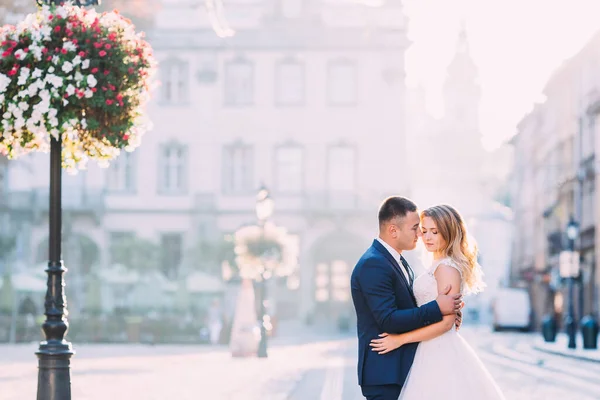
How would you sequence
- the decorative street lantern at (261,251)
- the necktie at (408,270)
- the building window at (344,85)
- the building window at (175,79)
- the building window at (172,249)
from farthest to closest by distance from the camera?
the building window at (175,79), the building window at (344,85), the building window at (172,249), the decorative street lantern at (261,251), the necktie at (408,270)

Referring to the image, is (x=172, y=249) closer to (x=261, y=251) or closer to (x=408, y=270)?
(x=261, y=251)

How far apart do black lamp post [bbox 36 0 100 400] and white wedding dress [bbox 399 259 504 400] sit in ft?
17.7

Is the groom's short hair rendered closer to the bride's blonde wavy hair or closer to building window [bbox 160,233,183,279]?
the bride's blonde wavy hair

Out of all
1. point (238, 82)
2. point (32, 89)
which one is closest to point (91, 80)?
point (32, 89)

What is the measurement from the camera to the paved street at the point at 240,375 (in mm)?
17750

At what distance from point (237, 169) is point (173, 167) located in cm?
304

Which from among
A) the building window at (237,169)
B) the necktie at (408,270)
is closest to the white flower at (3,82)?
the necktie at (408,270)

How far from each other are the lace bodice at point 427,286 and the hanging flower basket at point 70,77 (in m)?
5.36

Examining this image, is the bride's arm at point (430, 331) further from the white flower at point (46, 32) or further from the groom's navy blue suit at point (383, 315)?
the white flower at point (46, 32)

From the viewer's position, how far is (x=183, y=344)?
4047 centimetres

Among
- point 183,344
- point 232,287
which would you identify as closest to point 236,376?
point 183,344

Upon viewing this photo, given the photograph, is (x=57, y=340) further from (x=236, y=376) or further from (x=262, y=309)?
(x=262, y=309)

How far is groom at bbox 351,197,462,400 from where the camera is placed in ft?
21.9

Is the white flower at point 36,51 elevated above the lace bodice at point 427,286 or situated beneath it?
elevated above
